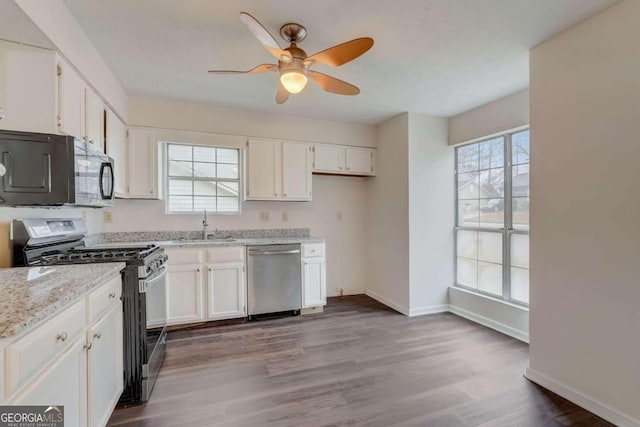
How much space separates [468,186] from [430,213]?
59cm

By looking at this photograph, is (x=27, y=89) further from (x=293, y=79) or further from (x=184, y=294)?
(x=184, y=294)

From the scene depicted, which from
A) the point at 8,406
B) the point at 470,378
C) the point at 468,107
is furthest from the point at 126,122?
the point at 470,378

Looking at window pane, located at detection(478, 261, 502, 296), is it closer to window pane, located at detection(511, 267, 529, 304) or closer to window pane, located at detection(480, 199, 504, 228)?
window pane, located at detection(511, 267, 529, 304)

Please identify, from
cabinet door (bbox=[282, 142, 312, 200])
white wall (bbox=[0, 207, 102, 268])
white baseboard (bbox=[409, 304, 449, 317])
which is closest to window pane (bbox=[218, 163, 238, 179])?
cabinet door (bbox=[282, 142, 312, 200])

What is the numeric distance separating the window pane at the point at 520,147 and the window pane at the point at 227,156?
3299 mm

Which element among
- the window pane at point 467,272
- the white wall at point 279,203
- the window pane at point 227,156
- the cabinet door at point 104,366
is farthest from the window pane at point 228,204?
the window pane at point 467,272

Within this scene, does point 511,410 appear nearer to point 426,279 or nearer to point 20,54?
point 426,279

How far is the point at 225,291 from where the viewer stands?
3.34 m

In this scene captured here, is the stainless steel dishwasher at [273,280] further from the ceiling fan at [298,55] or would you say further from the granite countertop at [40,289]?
the ceiling fan at [298,55]

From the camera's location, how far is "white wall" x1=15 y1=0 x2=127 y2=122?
62.5 inches

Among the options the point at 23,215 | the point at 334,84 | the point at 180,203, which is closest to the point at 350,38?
the point at 334,84

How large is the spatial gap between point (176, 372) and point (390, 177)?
3229 mm

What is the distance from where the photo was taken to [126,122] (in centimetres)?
325

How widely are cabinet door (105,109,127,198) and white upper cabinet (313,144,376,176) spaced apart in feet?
7.32
